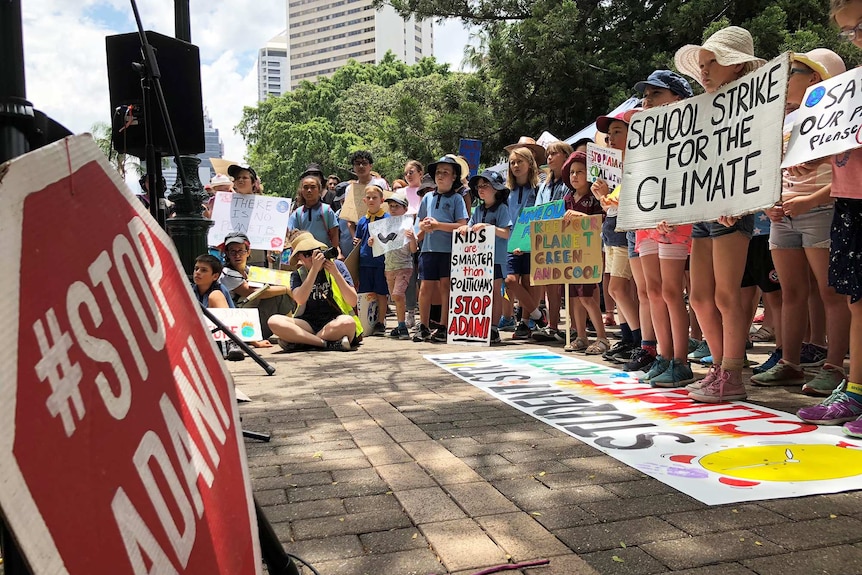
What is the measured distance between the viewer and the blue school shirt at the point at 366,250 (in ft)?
28.8

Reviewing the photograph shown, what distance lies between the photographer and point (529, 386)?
4.79 metres

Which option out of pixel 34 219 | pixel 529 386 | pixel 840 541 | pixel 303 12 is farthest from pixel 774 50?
pixel 303 12

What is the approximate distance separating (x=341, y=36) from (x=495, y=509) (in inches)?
6430

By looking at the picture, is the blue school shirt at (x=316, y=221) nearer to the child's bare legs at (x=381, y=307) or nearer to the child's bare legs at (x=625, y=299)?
the child's bare legs at (x=381, y=307)

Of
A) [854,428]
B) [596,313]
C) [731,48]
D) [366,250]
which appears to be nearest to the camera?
[854,428]

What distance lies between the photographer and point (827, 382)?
13.4 feet

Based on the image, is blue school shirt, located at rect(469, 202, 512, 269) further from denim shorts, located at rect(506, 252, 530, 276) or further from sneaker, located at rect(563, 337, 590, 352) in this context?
sneaker, located at rect(563, 337, 590, 352)

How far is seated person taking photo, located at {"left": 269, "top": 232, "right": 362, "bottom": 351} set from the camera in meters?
7.09

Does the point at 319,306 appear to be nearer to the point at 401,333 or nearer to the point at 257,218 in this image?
the point at 401,333

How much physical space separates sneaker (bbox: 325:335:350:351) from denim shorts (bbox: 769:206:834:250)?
422 cm

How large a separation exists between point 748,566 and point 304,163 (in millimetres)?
47627

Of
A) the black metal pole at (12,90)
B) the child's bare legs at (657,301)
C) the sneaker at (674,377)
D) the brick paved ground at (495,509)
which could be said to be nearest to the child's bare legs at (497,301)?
the child's bare legs at (657,301)

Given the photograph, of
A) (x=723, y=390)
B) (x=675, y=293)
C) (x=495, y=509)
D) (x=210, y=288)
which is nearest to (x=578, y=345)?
(x=675, y=293)

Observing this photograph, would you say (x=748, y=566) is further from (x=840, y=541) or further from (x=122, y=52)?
(x=122, y=52)
